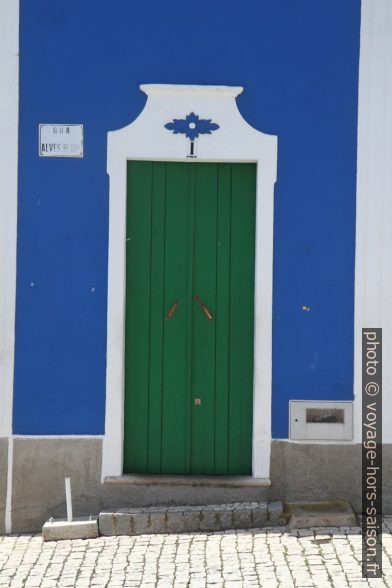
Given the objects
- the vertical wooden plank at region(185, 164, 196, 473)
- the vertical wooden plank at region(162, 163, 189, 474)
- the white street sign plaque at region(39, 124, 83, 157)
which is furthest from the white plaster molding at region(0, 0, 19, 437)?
the vertical wooden plank at region(185, 164, 196, 473)

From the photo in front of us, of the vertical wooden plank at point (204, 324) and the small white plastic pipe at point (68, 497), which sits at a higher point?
the vertical wooden plank at point (204, 324)

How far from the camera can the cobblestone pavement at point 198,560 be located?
4965 millimetres

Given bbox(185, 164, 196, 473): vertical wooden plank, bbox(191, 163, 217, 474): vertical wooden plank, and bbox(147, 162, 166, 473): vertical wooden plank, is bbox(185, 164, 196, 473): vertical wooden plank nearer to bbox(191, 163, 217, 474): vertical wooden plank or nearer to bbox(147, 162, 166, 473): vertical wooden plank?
bbox(191, 163, 217, 474): vertical wooden plank

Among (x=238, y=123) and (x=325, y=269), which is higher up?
(x=238, y=123)

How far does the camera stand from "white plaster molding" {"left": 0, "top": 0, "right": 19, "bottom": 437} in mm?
6078

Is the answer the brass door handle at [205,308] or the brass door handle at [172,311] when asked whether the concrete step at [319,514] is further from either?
the brass door handle at [172,311]

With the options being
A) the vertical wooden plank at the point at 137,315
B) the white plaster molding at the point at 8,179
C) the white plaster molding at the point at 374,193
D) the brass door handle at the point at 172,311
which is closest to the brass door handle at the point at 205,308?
the brass door handle at the point at 172,311

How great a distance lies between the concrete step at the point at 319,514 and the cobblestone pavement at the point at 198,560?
8 centimetres

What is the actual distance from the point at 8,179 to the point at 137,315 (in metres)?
1.40

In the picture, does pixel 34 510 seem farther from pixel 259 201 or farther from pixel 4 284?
pixel 259 201

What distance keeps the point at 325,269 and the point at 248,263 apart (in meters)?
0.58

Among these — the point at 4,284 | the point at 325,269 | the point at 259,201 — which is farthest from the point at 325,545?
the point at 4,284

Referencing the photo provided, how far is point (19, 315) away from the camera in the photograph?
6094 mm

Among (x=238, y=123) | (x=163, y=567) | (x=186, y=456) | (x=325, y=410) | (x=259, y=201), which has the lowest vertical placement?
(x=163, y=567)
